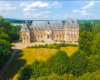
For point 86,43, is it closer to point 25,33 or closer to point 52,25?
A: point 52,25

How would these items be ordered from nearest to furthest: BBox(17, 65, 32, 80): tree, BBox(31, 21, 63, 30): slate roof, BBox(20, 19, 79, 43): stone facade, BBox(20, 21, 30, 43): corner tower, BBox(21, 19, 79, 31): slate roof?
1. BBox(17, 65, 32, 80): tree
2. BBox(20, 21, 30, 43): corner tower
3. BBox(20, 19, 79, 43): stone facade
4. BBox(21, 19, 79, 31): slate roof
5. BBox(31, 21, 63, 30): slate roof

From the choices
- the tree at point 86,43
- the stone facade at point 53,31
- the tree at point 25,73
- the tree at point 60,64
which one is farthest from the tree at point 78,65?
the stone facade at point 53,31

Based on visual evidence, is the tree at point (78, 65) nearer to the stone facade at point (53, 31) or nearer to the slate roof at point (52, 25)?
the stone facade at point (53, 31)

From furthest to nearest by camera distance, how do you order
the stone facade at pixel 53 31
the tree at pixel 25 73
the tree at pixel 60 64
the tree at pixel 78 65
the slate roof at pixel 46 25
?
1. the slate roof at pixel 46 25
2. the stone facade at pixel 53 31
3. the tree at pixel 78 65
4. the tree at pixel 60 64
5. the tree at pixel 25 73

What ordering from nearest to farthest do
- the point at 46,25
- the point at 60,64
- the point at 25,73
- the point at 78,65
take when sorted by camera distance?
the point at 25,73 < the point at 60,64 < the point at 78,65 < the point at 46,25

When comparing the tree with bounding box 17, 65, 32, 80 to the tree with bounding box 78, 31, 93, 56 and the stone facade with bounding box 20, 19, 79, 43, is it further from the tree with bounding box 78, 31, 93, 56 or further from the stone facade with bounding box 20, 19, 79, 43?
the stone facade with bounding box 20, 19, 79, 43

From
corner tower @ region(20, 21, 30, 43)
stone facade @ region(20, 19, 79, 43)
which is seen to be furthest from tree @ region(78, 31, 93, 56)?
corner tower @ region(20, 21, 30, 43)

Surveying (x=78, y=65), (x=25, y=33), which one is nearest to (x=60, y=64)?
(x=78, y=65)

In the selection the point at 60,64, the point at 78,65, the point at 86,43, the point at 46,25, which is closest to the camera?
the point at 60,64

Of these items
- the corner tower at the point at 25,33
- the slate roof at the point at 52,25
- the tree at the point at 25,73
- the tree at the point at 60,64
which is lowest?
the tree at the point at 25,73
